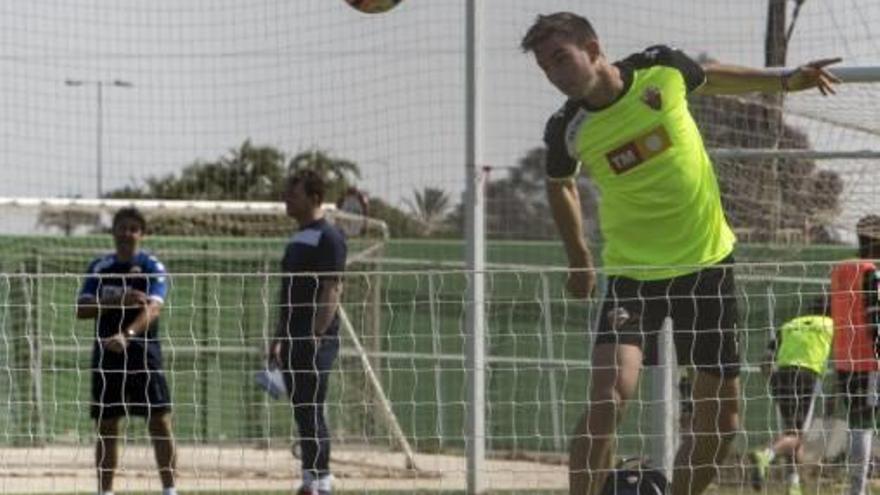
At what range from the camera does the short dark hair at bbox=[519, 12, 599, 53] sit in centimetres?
784

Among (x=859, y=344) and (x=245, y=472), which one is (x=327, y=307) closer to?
(x=859, y=344)

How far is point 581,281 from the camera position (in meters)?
8.12

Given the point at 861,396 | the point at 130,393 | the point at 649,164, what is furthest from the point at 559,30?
the point at 130,393

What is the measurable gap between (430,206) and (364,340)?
6.25ft

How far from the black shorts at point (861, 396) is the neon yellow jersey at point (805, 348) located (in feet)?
3.16

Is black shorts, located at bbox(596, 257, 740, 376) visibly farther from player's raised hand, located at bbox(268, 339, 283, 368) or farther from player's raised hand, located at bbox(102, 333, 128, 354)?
player's raised hand, located at bbox(102, 333, 128, 354)


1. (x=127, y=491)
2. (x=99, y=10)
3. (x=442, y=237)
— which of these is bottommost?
(x=127, y=491)

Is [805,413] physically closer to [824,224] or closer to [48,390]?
[824,224]

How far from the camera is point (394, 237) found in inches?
808

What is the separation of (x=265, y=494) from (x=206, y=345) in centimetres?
463

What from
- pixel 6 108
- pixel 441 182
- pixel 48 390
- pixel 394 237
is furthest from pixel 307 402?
pixel 394 237

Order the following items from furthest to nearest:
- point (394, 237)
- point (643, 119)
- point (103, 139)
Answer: point (394, 237)
point (103, 139)
point (643, 119)

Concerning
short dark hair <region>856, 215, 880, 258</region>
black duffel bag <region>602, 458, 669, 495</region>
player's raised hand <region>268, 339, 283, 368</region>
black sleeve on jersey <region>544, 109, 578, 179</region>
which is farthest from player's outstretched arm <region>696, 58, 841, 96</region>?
player's raised hand <region>268, 339, 283, 368</region>

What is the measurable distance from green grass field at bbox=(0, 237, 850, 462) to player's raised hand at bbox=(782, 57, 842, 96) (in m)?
6.72
